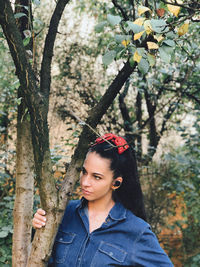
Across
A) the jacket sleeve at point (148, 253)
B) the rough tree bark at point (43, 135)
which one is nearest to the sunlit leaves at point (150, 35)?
the rough tree bark at point (43, 135)

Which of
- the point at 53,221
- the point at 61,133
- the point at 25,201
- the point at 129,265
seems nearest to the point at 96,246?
the point at 129,265

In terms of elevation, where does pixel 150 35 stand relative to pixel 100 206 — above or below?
above

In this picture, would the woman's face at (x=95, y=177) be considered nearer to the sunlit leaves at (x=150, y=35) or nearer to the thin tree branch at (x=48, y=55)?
the thin tree branch at (x=48, y=55)

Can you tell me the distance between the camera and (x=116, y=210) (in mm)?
1872

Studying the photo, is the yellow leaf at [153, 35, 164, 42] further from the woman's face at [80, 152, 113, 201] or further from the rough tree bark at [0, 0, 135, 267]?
the woman's face at [80, 152, 113, 201]

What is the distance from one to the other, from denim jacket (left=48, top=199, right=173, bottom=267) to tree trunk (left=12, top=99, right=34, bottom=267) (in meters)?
0.19

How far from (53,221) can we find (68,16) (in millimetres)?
4101

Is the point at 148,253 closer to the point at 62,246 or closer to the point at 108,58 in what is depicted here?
the point at 62,246

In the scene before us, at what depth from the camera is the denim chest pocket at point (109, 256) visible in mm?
1676

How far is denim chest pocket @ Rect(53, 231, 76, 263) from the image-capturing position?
174 cm

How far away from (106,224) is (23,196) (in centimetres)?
53

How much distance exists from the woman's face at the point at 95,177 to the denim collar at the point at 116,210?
148mm

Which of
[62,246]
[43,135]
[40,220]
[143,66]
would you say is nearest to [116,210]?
[62,246]

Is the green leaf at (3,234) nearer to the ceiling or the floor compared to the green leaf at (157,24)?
nearer to the floor
